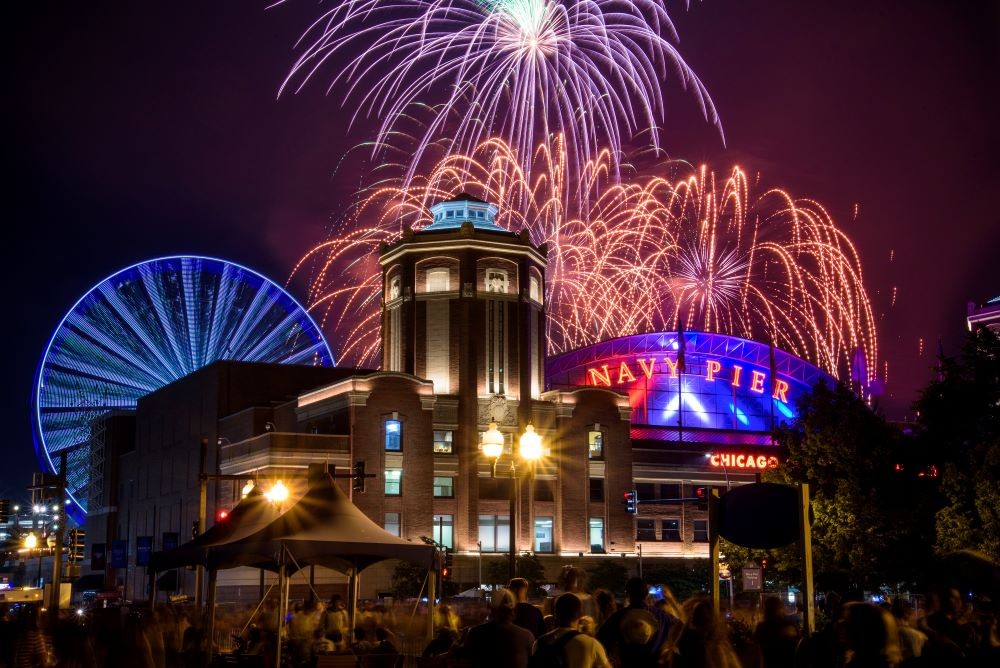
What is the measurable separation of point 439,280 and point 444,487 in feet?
41.5

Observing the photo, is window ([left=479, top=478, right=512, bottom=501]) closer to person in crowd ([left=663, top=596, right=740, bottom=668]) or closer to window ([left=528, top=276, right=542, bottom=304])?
window ([left=528, top=276, right=542, bottom=304])

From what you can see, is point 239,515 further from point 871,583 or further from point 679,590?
point 679,590

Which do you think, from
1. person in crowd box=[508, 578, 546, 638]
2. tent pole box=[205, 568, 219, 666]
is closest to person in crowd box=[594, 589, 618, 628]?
person in crowd box=[508, 578, 546, 638]

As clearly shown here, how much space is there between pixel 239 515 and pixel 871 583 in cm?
2938

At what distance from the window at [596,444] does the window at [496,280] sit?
34.6 feet

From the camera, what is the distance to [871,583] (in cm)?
4706

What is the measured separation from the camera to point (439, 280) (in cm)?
7362

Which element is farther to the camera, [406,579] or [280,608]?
[406,579]

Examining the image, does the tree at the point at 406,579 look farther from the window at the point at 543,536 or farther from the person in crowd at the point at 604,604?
the person in crowd at the point at 604,604

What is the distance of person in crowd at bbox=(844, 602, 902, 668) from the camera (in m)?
9.41

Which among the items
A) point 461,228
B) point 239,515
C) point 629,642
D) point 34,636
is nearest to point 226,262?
point 461,228

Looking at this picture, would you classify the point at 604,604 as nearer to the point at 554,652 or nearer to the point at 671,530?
the point at 554,652

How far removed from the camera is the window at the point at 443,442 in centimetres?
7100

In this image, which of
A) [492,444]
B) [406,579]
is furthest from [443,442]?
[492,444]
